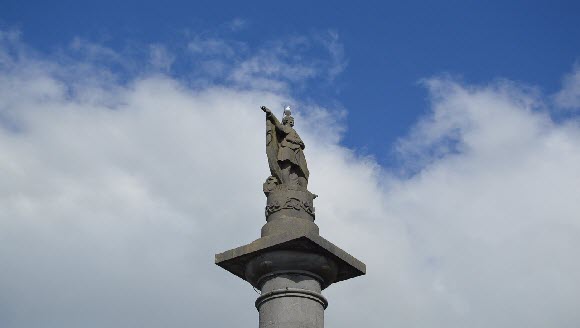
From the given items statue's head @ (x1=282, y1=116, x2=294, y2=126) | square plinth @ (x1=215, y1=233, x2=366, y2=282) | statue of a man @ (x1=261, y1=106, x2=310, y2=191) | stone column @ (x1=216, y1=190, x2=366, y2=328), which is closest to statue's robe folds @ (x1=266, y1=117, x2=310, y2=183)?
statue of a man @ (x1=261, y1=106, x2=310, y2=191)

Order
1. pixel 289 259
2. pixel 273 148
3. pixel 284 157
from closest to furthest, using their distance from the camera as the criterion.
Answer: pixel 289 259 < pixel 284 157 < pixel 273 148

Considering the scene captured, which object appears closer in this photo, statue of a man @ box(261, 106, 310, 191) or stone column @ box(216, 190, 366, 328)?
stone column @ box(216, 190, 366, 328)

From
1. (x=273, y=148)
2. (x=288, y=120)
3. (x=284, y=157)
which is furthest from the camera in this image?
(x=288, y=120)

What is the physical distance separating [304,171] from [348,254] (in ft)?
6.41

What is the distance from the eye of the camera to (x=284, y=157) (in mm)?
16094

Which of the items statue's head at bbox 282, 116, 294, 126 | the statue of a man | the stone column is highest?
statue's head at bbox 282, 116, 294, 126

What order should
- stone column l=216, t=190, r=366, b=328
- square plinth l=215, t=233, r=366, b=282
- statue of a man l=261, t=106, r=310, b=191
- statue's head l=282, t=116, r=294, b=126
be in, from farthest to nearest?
statue's head l=282, t=116, r=294, b=126
statue of a man l=261, t=106, r=310, b=191
square plinth l=215, t=233, r=366, b=282
stone column l=216, t=190, r=366, b=328

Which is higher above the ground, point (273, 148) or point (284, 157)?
point (273, 148)

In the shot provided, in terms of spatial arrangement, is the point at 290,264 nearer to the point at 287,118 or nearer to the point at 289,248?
the point at 289,248

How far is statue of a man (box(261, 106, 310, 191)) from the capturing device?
16.0m

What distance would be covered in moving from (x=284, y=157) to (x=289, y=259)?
2336 millimetres

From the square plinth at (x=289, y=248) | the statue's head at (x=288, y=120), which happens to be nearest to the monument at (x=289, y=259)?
the square plinth at (x=289, y=248)

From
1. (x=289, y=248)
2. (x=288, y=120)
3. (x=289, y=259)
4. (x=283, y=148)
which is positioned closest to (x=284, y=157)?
(x=283, y=148)

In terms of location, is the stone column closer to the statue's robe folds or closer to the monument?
the monument
